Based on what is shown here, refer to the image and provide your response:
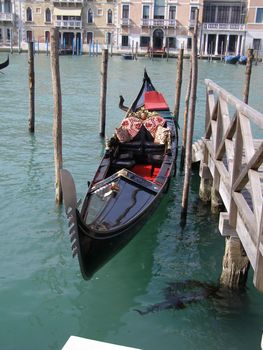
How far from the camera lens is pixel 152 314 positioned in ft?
10.7

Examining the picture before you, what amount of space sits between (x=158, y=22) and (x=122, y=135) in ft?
96.5

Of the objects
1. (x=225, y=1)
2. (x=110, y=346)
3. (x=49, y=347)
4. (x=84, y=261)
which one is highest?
(x=225, y=1)

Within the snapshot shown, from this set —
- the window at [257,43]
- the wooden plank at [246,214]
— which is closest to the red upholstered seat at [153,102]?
the wooden plank at [246,214]

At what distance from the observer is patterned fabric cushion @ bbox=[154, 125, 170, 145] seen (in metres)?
5.52

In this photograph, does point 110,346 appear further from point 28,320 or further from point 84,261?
point 28,320

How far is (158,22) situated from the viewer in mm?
32969

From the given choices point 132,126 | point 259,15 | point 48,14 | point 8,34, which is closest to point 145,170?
point 132,126

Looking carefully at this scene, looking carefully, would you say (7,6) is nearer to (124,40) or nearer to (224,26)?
(124,40)

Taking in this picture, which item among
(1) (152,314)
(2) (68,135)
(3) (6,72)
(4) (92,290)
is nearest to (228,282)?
(1) (152,314)

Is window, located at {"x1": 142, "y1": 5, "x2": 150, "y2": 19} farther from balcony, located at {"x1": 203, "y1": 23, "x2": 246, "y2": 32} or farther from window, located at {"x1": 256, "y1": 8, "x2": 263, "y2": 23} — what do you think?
window, located at {"x1": 256, "y1": 8, "x2": 263, "y2": 23}

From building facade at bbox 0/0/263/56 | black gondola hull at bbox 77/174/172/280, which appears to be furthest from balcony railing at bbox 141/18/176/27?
black gondola hull at bbox 77/174/172/280

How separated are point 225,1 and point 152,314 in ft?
106

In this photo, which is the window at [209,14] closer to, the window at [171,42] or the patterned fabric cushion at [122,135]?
the window at [171,42]

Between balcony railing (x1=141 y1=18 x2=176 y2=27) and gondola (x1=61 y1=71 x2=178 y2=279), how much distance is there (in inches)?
1117
